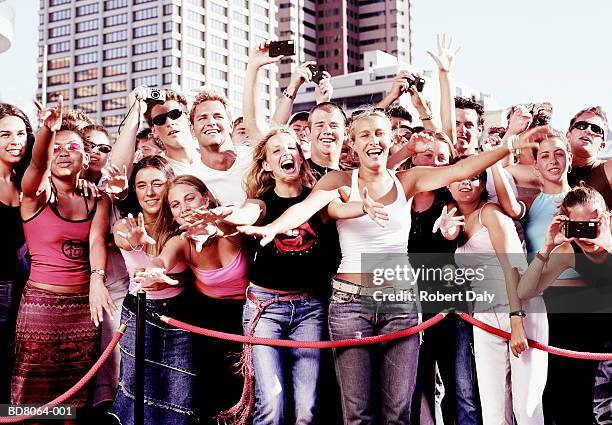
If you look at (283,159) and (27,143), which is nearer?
(283,159)

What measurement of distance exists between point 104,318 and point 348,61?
113855 millimetres

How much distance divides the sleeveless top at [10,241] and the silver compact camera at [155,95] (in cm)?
121

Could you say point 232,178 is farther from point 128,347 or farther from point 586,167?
point 586,167

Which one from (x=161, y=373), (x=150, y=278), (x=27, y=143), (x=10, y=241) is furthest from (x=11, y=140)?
(x=161, y=373)

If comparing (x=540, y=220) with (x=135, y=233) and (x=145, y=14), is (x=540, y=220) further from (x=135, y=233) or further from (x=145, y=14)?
(x=145, y=14)

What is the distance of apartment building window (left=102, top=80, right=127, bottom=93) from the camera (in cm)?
10738

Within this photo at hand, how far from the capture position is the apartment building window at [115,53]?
355 ft

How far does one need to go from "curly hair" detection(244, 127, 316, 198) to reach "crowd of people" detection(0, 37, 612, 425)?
12mm

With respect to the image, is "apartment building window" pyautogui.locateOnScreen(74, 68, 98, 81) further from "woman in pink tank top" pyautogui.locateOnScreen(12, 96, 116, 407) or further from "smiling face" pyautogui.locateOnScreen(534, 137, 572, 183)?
"smiling face" pyautogui.locateOnScreen(534, 137, 572, 183)

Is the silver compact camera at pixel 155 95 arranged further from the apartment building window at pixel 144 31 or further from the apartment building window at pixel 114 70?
the apartment building window at pixel 114 70

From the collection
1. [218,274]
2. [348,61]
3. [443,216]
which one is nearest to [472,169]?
[443,216]

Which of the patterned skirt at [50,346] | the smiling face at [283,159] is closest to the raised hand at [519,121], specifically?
the smiling face at [283,159]

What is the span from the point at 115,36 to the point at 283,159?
110439mm

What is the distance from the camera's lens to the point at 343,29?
116 m
